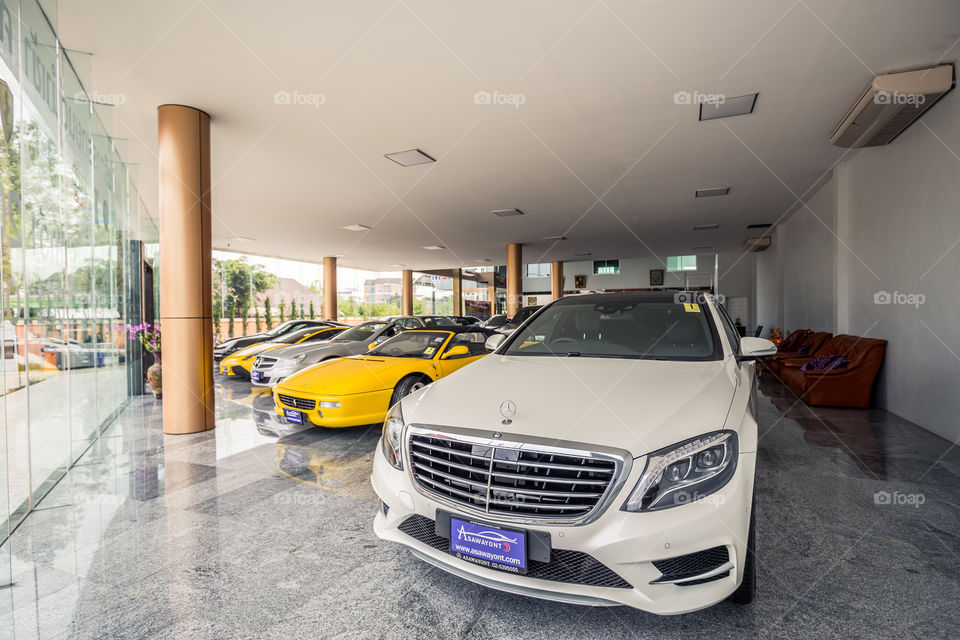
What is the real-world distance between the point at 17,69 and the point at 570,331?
12.9ft

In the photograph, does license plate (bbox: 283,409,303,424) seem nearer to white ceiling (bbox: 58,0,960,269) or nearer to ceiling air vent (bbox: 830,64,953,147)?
white ceiling (bbox: 58,0,960,269)

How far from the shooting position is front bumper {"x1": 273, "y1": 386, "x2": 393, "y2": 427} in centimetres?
428

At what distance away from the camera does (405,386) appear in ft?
15.8

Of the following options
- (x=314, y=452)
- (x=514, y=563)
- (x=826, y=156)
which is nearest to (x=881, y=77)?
(x=826, y=156)

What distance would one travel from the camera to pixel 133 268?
7.04 m

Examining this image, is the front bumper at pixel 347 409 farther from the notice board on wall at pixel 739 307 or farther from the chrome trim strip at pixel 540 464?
the notice board on wall at pixel 739 307

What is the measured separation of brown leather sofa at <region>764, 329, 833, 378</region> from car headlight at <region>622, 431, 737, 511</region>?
23.3 feet

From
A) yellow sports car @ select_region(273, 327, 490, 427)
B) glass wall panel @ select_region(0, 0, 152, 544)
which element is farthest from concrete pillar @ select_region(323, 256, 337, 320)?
yellow sports car @ select_region(273, 327, 490, 427)

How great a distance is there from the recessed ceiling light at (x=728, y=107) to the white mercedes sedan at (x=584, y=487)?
4095 millimetres


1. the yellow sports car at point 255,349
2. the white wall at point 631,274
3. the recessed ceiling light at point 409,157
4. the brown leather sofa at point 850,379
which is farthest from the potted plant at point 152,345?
the white wall at point 631,274

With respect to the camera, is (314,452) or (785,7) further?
(314,452)

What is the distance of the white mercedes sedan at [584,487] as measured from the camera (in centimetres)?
149

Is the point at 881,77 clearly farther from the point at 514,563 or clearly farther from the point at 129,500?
the point at 129,500

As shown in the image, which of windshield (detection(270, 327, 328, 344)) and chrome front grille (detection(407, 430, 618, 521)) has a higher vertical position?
windshield (detection(270, 327, 328, 344))
